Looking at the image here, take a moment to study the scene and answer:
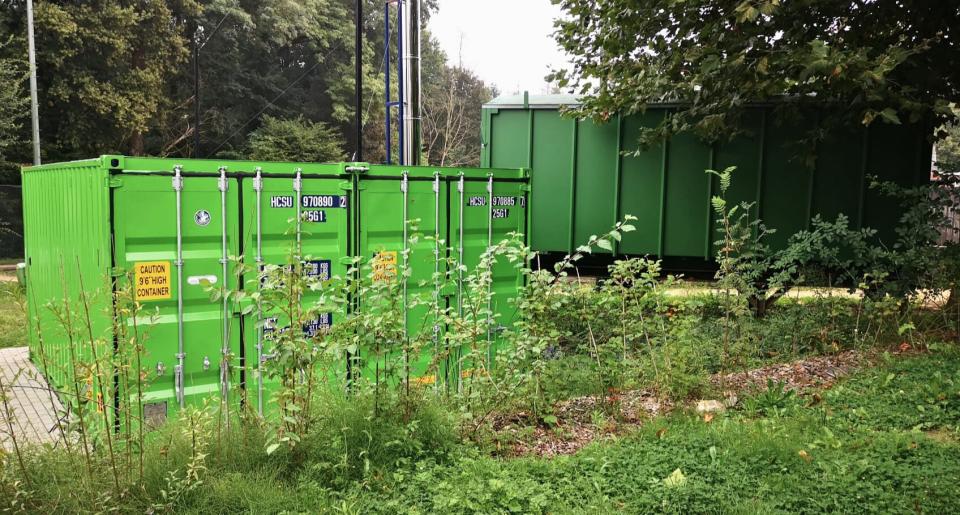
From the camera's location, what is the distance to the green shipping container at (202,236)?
551 cm

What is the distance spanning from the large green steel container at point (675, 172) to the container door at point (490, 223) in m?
2.50

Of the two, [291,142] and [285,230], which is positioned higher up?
[291,142]

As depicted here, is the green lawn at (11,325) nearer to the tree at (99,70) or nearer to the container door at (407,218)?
the container door at (407,218)

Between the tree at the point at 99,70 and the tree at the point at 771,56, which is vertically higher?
the tree at the point at 99,70

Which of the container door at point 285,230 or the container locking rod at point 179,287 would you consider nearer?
the container locking rod at point 179,287

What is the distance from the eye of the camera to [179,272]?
5.78m

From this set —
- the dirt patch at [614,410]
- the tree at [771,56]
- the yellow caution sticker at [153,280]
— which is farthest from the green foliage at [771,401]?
the yellow caution sticker at [153,280]

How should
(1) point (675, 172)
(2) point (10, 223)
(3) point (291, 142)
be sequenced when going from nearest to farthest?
(1) point (675, 172)
(2) point (10, 223)
(3) point (291, 142)

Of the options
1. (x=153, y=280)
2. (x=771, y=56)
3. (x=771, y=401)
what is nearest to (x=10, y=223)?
(x=153, y=280)

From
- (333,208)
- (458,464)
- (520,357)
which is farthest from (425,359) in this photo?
(458,464)

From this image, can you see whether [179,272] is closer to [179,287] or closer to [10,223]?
[179,287]

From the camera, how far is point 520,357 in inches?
194

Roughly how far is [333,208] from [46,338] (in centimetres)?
320

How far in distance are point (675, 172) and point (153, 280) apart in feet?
26.4
